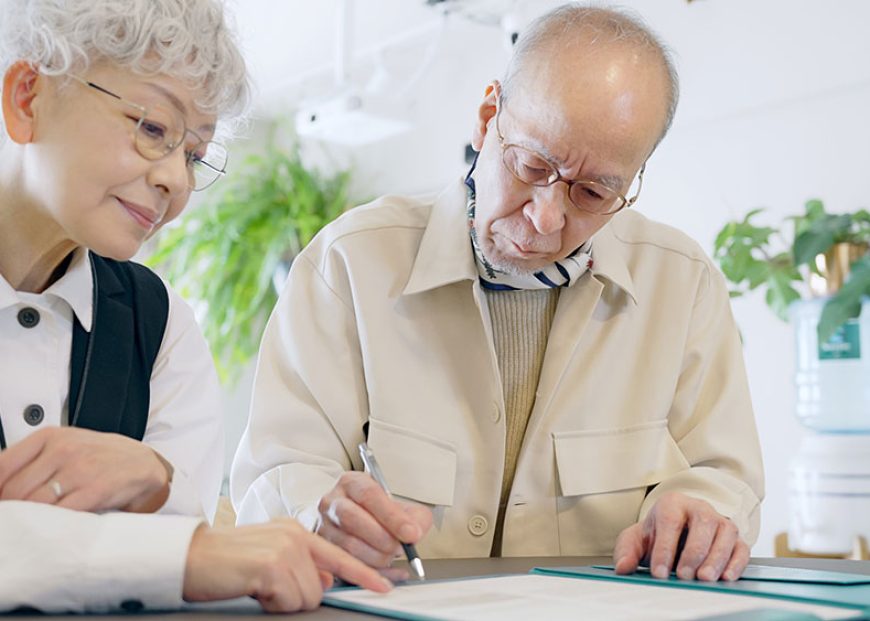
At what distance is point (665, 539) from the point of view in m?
1.18

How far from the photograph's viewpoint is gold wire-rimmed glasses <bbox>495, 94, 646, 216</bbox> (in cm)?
143

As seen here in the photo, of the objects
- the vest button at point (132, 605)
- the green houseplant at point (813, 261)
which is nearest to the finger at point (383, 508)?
the vest button at point (132, 605)

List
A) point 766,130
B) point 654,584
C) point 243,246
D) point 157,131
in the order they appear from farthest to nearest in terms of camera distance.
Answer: point 243,246
point 766,130
point 157,131
point 654,584

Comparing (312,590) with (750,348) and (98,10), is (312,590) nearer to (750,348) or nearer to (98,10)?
(98,10)

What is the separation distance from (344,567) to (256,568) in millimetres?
124

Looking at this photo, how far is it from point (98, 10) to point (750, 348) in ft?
8.54

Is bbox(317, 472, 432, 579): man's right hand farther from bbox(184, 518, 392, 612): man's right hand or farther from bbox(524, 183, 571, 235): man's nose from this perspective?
bbox(524, 183, 571, 235): man's nose

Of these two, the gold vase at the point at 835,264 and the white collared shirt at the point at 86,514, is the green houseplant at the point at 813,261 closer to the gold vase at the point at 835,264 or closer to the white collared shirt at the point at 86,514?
the gold vase at the point at 835,264

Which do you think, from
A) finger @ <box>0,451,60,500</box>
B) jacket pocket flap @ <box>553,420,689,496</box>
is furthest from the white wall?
finger @ <box>0,451,60,500</box>

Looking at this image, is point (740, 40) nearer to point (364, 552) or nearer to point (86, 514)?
point (364, 552)

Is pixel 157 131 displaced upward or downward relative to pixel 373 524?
upward

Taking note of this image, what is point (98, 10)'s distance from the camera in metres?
1.13

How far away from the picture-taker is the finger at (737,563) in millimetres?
1128

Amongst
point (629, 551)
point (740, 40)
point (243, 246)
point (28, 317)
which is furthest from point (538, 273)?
point (243, 246)
